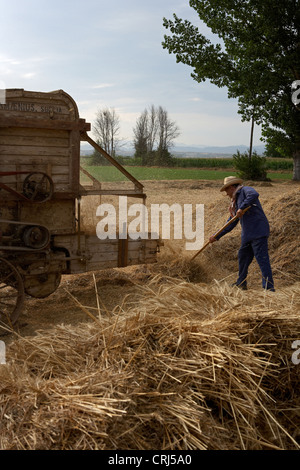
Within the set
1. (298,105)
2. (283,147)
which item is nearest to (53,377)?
(298,105)

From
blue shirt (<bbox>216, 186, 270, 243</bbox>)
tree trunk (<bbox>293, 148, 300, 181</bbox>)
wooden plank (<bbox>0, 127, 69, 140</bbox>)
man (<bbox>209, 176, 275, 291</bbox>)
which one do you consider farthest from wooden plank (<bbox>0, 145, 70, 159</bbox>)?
tree trunk (<bbox>293, 148, 300, 181</bbox>)

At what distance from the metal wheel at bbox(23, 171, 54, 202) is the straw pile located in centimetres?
314

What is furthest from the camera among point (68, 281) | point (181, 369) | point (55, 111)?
point (68, 281)

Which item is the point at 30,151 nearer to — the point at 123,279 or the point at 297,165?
the point at 123,279

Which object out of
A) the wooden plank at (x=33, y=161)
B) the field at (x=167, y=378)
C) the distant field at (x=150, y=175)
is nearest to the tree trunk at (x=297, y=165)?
the distant field at (x=150, y=175)

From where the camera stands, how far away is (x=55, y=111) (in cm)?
632

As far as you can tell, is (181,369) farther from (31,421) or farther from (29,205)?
(29,205)

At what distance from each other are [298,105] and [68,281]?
17778 millimetres

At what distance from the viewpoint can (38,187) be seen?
621 centimetres

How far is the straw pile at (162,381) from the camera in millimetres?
2438

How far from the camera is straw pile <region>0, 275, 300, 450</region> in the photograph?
2.44 meters

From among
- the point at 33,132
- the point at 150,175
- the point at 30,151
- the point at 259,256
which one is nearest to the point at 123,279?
the point at 259,256

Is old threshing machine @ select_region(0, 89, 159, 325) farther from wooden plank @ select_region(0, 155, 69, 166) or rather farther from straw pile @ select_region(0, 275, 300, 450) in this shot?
straw pile @ select_region(0, 275, 300, 450)

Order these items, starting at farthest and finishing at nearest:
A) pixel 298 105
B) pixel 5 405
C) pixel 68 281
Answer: pixel 298 105 → pixel 68 281 → pixel 5 405
